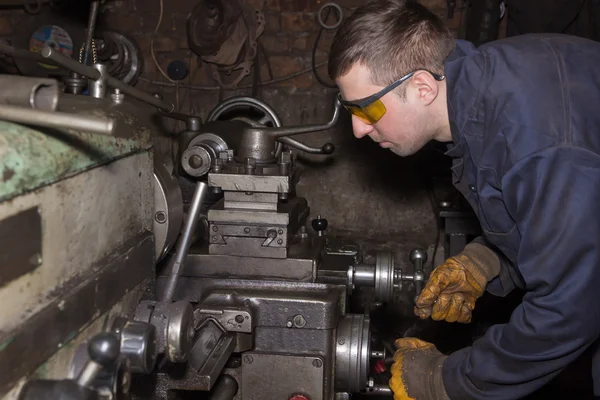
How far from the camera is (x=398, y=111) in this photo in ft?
4.31

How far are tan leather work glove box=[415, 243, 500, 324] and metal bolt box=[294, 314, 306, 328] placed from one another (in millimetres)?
381

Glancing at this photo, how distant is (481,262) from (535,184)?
62cm

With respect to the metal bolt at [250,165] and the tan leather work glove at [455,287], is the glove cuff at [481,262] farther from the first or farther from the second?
the metal bolt at [250,165]

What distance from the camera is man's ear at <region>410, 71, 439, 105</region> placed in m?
1.27

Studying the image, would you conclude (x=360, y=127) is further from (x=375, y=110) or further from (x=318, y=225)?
(x=318, y=225)

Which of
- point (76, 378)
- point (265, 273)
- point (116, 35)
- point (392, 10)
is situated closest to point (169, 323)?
point (76, 378)

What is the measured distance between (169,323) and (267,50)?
2.03 meters

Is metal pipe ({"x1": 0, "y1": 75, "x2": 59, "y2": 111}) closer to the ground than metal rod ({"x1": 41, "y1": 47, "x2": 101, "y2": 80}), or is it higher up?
closer to the ground

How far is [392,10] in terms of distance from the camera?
1.31m

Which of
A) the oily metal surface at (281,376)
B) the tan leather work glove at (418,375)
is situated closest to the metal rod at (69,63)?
the oily metal surface at (281,376)

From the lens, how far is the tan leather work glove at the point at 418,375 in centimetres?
133

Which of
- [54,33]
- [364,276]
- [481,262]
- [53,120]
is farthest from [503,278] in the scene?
[54,33]

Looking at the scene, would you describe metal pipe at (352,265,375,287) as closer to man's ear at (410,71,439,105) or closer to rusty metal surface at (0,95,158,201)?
man's ear at (410,71,439,105)

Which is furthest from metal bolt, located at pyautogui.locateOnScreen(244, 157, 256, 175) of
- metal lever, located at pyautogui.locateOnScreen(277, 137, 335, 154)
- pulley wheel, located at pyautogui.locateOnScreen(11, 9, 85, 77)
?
pulley wheel, located at pyautogui.locateOnScreen(11, 9, 85, 77)
